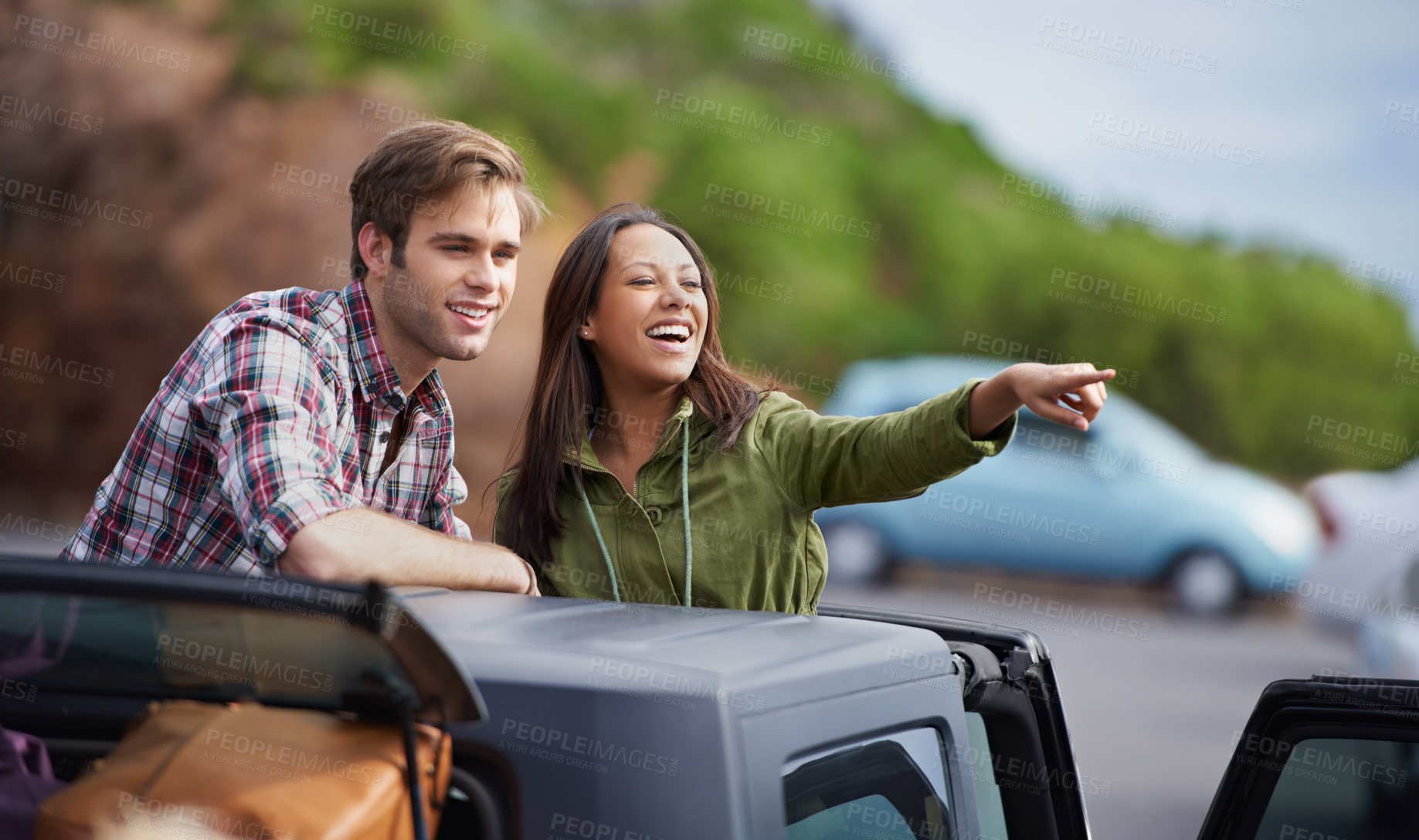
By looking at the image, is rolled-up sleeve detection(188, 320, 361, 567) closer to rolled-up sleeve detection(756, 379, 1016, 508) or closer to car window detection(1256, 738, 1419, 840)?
rolled-up sleeve detection(756, 379, 1016, 508)

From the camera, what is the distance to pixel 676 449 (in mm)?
2441

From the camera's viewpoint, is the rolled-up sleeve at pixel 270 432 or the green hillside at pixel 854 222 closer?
the rolled-up sleeve at pixel 270 432

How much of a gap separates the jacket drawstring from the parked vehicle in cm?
54

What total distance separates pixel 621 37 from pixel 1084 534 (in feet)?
26.1

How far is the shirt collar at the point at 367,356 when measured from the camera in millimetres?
2227

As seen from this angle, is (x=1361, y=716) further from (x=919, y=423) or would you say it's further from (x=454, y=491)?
(x=454, y=491)

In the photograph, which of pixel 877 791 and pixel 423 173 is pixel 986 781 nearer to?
pixel 877 791

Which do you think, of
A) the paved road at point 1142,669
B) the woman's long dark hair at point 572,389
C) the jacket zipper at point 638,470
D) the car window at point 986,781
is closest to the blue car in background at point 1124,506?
the paved road at point 1142,669

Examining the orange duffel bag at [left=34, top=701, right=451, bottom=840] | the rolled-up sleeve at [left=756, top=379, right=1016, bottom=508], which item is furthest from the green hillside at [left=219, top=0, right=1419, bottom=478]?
the orange duffel bag at [left=34, top=701, right=451, bottom=840]

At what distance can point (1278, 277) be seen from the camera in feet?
45.2

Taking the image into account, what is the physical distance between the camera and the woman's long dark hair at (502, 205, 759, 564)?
7.85ft

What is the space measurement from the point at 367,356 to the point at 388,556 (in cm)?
54

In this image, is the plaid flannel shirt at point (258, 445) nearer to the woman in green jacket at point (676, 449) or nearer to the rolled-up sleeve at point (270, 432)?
the rolled-up sleeve at point (270, 432)

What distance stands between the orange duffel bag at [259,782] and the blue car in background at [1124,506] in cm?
894
